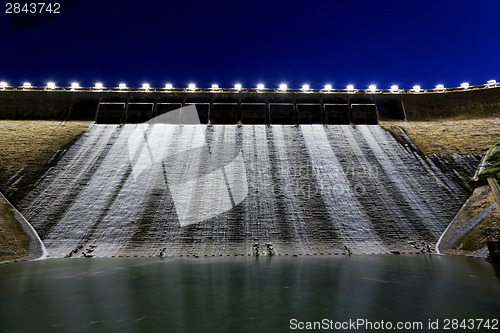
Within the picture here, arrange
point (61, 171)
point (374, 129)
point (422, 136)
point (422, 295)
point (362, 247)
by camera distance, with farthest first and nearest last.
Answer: point (374, 129) < point (422, 136) < point (61, 171) < point (362, 247) < point (422, 295)

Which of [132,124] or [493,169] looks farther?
[132,124]

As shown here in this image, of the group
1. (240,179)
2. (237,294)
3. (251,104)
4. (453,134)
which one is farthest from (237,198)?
(453,134)

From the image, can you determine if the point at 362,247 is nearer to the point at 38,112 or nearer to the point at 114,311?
the point at 114,311

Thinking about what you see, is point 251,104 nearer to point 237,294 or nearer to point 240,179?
point 240,179

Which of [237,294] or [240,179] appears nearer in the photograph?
[237,294]

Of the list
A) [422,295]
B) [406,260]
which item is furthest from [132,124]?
[422,295]

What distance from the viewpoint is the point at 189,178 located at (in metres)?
18.3

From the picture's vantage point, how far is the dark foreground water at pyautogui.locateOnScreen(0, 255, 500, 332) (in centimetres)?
520

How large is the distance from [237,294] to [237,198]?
9641 millimetres

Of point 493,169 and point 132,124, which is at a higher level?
point 132,124

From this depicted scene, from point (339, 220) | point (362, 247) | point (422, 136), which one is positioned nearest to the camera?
point (362, 247)

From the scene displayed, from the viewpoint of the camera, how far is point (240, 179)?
18.3 metres

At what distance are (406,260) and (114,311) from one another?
36.4ft

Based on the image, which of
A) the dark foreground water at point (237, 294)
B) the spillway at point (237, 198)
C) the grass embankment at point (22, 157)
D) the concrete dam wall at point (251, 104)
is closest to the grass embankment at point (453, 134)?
the concrete dam wall at point (251, 104)
